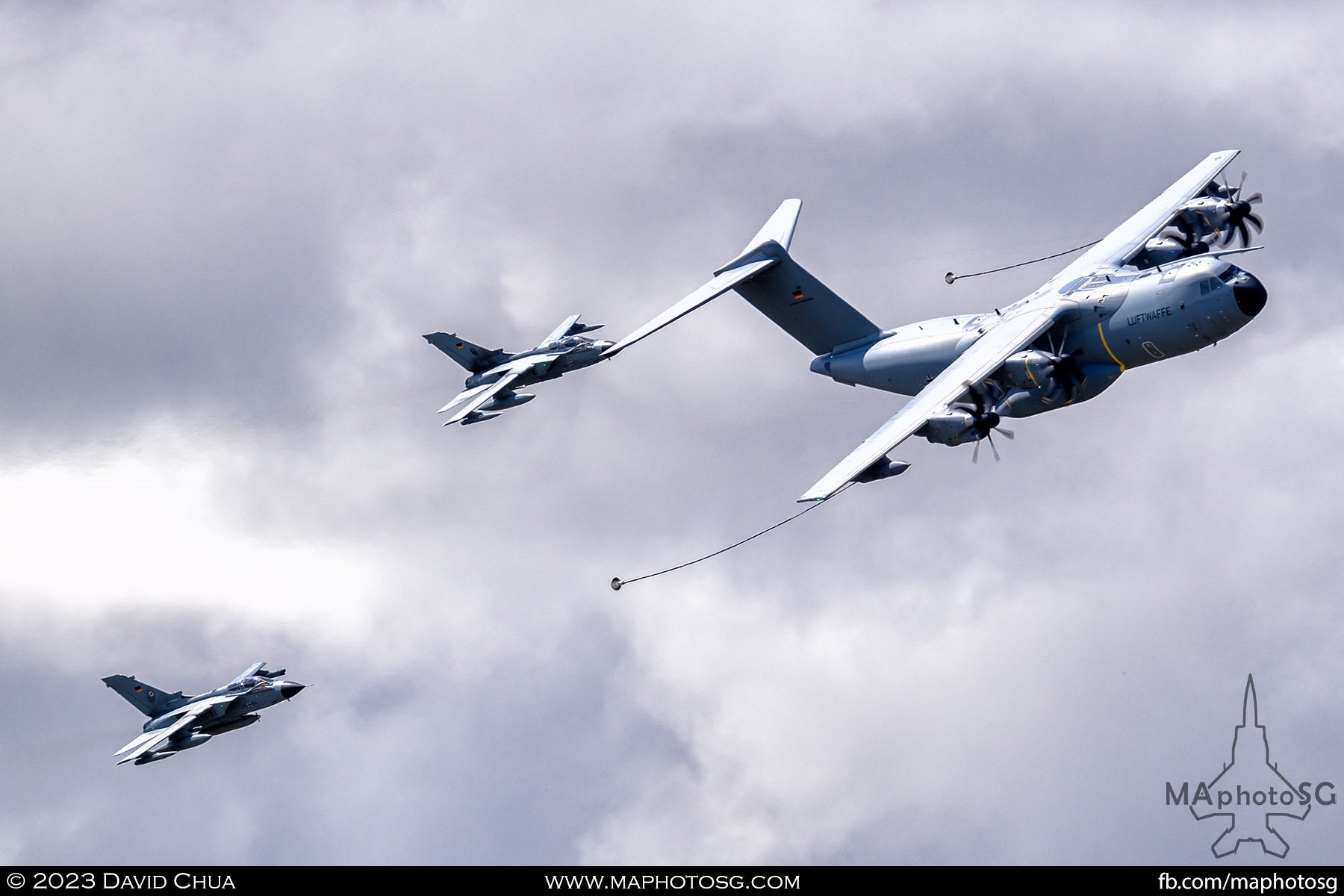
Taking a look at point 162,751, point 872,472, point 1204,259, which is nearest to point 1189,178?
point 1204,259

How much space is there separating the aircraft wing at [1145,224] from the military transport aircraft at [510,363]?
57.7 feet

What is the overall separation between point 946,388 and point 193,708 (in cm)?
2917

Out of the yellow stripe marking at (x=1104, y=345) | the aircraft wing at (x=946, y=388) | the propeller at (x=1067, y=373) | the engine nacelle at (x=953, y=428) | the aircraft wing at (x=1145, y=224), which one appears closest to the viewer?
the aircraft wing at (x=946, y=388)

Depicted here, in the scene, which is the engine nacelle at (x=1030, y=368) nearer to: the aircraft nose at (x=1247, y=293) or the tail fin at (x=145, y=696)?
the aircraft nose at (x=1247, y=293)

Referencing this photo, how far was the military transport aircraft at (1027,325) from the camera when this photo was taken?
4644cm

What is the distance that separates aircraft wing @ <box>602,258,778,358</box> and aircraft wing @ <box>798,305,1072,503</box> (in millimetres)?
7413

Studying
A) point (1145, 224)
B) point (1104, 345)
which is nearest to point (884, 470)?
point (1104, 345)

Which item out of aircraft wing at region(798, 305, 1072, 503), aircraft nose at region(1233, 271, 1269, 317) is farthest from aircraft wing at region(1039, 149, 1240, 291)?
aircraft nose at region(1233, 271, 1269, 317)

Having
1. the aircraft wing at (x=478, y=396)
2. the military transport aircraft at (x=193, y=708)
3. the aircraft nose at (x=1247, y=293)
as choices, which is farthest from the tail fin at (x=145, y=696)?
the aircraft nose at (x=1247, y=293)
